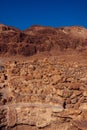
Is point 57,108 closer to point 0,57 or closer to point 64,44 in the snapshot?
point 0,57

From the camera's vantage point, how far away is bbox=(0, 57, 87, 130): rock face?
11625 mm

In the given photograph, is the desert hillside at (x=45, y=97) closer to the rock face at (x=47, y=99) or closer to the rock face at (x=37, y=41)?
the rock face at (x=47, y=99)

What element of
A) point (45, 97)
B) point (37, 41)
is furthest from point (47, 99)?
point (37, 41)

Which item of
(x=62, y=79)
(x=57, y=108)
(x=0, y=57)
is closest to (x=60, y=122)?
(x=57, y=108)

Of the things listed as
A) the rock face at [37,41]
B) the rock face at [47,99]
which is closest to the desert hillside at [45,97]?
the rock face at [47,99]

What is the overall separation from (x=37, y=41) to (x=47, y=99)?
48.8m

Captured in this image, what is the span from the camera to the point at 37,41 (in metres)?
61.6

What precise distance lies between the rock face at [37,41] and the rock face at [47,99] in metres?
40.7

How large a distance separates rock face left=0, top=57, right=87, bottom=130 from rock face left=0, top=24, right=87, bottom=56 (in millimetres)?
40674

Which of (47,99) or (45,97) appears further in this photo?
(45,97)

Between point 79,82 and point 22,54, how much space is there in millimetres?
44966

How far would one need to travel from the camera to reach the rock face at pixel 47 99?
11.6 meters

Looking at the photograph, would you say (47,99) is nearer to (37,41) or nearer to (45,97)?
(45,97)

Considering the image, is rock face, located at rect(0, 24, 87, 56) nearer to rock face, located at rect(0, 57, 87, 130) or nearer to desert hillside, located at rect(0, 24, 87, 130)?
desert hillside, located at rect(0, 24, 87, 130)
